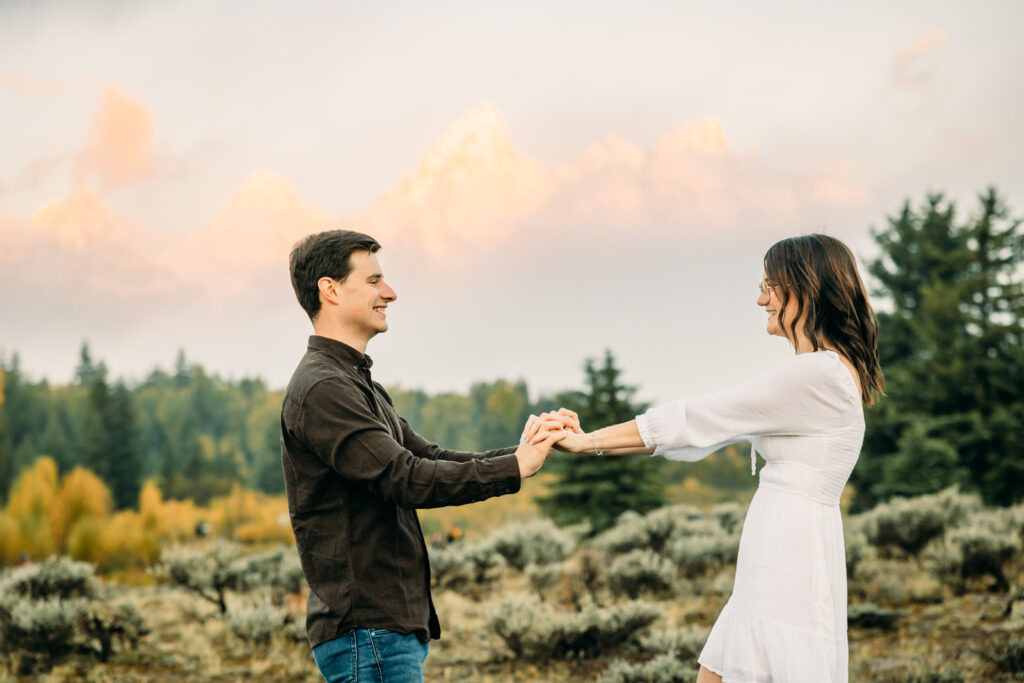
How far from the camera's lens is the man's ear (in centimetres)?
280

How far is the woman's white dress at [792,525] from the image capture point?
2.62m

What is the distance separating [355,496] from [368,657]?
0.46 metres

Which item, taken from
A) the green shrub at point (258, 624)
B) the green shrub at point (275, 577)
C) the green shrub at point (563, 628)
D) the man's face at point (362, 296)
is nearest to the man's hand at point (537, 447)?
the man's face at point (362, 296)

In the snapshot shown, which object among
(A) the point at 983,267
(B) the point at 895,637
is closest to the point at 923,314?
(A) the point at 983,267

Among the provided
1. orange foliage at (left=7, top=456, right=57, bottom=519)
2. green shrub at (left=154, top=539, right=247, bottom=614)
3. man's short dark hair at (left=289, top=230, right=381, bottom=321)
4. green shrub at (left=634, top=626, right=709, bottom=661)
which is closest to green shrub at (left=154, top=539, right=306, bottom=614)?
green shrub at (left=154, top=539, right=247, bottom=614)

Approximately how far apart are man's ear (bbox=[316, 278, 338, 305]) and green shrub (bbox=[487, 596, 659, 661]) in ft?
16.5

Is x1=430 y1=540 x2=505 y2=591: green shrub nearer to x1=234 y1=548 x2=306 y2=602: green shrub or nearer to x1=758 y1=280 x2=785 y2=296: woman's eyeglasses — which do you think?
x1=234 y1=548 x2=306 y2=602: green shrub

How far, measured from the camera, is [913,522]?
35.3 ft

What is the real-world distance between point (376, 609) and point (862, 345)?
1.73 m

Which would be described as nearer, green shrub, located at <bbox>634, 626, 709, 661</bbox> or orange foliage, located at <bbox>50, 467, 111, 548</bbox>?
green shrub, located at <bbox>634, 626, 709, 661</bbox>

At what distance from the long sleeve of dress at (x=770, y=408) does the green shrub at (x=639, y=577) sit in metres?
6.71

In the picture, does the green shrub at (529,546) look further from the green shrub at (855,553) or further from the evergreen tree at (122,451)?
the evergreen tree at (122,451)

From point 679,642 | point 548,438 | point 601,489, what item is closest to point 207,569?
point 679,642

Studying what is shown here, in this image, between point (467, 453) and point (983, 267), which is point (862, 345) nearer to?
point (467, 453)
